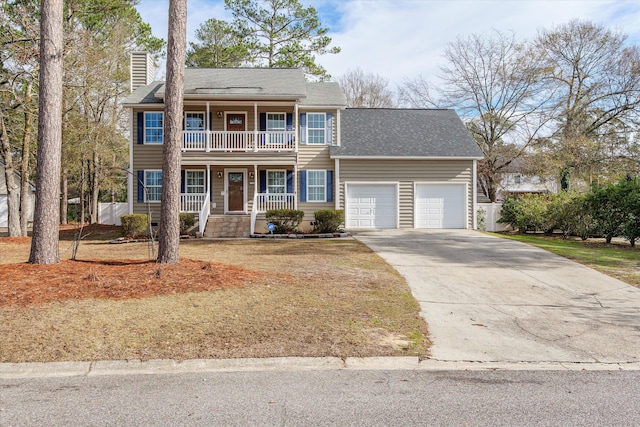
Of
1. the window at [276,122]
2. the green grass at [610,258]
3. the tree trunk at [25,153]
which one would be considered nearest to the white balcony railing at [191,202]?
the window at [276,122]

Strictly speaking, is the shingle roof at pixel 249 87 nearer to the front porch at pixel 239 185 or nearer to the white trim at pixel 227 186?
the front porch at pixel 239 185

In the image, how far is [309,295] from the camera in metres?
7.39

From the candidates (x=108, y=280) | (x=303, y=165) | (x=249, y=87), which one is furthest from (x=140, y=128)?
(x=108, y=280)

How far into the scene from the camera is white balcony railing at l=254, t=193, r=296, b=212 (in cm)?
1964

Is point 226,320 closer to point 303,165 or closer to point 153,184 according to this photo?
point 303,165

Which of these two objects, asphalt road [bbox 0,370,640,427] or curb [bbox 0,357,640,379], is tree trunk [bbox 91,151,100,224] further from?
asphalt road [bbox 0,370,640,427]

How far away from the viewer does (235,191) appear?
20.7 m

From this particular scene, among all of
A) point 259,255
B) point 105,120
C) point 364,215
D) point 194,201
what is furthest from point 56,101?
point 105,120

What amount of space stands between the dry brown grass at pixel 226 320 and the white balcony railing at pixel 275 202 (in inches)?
416

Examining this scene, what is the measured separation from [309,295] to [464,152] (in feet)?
49.9

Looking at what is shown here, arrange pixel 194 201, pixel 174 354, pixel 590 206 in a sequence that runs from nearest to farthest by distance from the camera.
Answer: pixel 174 354
pixel 590 206
pixel 194 201

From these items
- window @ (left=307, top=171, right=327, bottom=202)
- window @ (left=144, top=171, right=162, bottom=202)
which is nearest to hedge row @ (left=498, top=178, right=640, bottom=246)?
window @ (left=307, top=171, right=327, bottom=202)

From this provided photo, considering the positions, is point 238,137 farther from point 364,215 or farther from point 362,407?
point 362,407

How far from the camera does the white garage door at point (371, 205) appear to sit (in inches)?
803
